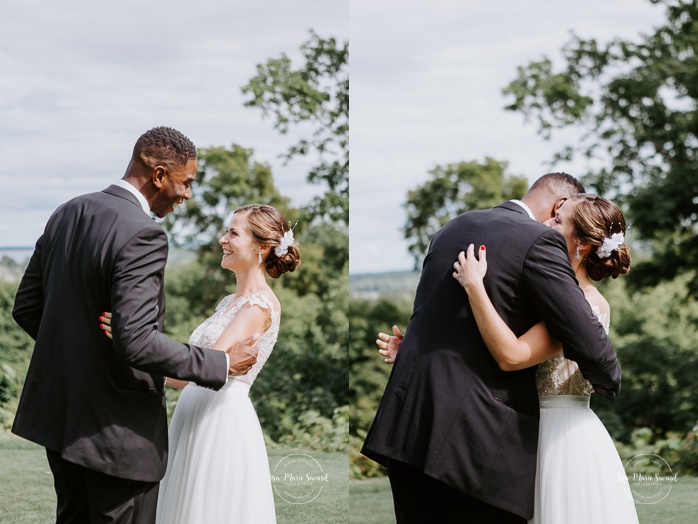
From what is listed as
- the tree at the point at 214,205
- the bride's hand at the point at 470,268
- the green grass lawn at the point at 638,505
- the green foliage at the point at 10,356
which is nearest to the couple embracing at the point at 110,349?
the bride's hand at the point at 470,268

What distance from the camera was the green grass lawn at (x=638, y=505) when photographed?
593cm

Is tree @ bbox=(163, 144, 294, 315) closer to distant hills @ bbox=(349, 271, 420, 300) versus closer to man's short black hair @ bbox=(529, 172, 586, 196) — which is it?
distant hills @ bbox=(349, 271, 420, 300)

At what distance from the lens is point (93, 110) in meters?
7.67

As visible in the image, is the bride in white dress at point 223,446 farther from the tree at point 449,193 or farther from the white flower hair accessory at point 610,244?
the tree at point 449,193

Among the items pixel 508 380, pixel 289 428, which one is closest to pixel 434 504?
pixel 508 380

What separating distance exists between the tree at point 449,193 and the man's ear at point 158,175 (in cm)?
638

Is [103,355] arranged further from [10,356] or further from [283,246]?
[10,356]

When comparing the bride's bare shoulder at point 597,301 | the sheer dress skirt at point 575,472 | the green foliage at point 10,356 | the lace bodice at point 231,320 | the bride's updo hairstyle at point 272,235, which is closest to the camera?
the sheer dress skirt at point 575,472

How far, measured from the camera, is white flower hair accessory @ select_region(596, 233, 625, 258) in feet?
10.2

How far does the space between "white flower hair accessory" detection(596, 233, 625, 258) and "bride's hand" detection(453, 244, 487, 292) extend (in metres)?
0.54

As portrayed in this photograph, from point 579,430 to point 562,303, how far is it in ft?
Answer: 2.04

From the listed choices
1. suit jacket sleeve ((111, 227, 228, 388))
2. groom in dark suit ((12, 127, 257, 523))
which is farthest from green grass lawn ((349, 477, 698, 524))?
suit jacket sleeve ((111, 227, 228, 388))

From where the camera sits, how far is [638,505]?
6457mm

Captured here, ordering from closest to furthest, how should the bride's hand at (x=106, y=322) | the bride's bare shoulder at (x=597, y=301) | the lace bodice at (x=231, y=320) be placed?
the bride's hand at (x=106, y=322) < the bride's bare shoulder at (x=597, y=301) < the lace bodice at (x=231, y=320)
